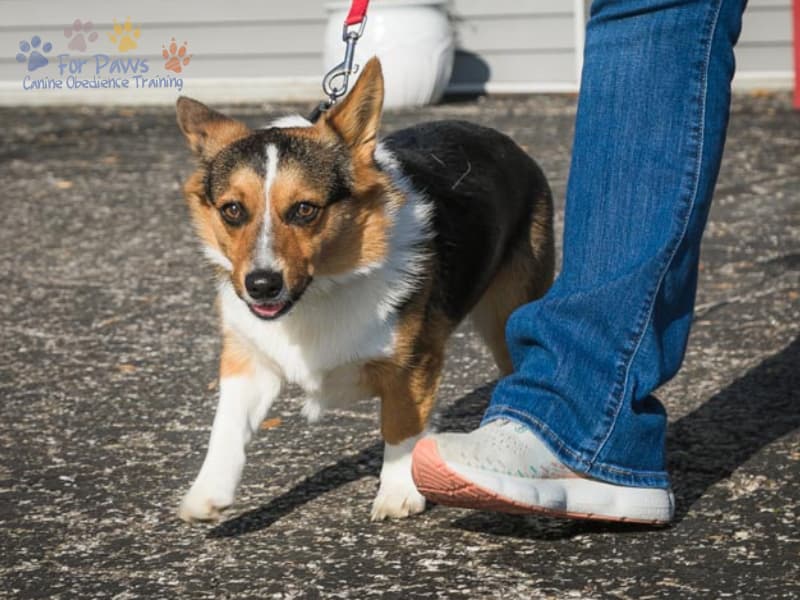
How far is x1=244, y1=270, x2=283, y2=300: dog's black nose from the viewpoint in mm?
3152

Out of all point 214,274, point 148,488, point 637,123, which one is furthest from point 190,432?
point 637,123

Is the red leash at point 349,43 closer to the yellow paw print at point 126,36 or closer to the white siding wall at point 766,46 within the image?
the white siding wall at point 766,46

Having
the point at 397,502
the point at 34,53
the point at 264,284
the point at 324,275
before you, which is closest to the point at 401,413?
the point at 397,502

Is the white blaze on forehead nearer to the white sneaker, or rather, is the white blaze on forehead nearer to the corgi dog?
the corgi dog

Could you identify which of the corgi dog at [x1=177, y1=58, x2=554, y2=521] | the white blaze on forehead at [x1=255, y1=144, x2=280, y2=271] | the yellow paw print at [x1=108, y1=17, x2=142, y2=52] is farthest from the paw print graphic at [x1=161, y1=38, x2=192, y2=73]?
the white blaze on forehead at [x1=255, y1=144, x2=280, y2=271]

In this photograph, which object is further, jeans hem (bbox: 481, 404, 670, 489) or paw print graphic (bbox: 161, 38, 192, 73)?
paw print graphic (bbox: 161, 38, 192, 73)

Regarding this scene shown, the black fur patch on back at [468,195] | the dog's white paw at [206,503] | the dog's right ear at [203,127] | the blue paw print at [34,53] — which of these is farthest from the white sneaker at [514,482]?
the blue paw print at [34,53]

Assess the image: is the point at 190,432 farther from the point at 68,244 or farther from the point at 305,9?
the point at 305,9

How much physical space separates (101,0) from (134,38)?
453 millimetres

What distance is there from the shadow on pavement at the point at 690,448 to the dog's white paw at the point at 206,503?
0.14 meters

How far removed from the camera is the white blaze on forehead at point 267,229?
3.18 metres

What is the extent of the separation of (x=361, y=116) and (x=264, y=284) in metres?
0.61

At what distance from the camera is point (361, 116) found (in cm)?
351

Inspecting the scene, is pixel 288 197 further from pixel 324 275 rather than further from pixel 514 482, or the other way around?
pixel 514 482
